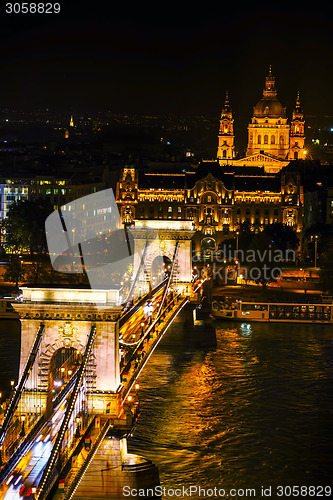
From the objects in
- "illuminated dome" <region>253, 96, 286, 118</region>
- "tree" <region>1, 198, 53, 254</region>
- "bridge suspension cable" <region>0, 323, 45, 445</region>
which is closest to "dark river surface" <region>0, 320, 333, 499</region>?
"bridge suspension cable" <region>0, 323, 45, 445</region>

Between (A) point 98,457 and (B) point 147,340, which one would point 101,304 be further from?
(B) point 147,340

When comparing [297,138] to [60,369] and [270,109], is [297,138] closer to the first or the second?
[270,109]

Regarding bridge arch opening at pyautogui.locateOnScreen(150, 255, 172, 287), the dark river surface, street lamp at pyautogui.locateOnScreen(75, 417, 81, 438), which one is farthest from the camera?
bridge arch opening at pyautogui.locateOnScreen(150, 255, 172, 287)

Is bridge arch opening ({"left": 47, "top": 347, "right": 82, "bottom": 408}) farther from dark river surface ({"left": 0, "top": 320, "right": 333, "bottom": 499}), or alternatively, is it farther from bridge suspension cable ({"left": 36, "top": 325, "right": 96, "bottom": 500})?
dark river surface ({"left": 0, "top": 320, "right": 333, "bottom": 499})

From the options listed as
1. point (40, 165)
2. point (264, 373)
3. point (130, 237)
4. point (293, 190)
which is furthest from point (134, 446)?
point (40, 165)

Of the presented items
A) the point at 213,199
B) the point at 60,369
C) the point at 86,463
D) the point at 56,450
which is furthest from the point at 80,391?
the point at 213,199

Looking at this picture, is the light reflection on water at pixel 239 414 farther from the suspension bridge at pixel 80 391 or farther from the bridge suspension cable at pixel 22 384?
the bridge suspension cable at pixel 22 384
